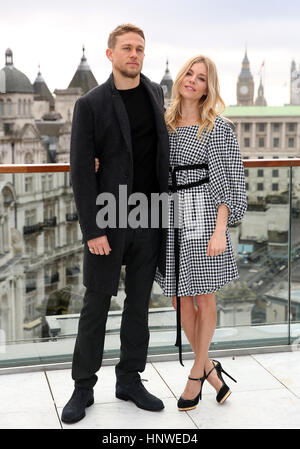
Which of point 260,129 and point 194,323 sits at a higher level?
point 260,129

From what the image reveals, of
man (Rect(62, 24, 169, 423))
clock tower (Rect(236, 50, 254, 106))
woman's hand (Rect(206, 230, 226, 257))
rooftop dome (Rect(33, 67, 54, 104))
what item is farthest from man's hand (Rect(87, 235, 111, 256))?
clock tower (Rect(236, 50, 254, 106))

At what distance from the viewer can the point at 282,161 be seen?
8.82ft

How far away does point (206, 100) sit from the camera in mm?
1955

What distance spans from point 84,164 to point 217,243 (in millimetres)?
511

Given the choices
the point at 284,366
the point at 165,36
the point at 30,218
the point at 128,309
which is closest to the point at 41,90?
the point at 165,36

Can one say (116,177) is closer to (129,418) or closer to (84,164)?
(84,164)

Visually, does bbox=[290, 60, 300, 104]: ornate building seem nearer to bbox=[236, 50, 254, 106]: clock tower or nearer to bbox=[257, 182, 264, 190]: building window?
bbox=[236, 50, 254, 106]: clock tower

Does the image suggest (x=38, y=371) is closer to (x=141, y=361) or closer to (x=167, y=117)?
(x=141, y=361)

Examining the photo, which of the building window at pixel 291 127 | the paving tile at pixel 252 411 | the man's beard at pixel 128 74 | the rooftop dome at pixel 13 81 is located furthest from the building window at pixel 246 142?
the man's beard at pixel 128 74

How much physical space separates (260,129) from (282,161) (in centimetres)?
6597

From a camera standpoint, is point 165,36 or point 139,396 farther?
point 165,36

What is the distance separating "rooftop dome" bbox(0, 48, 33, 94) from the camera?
2313 inches

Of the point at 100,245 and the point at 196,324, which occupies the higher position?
the point at 100,245
